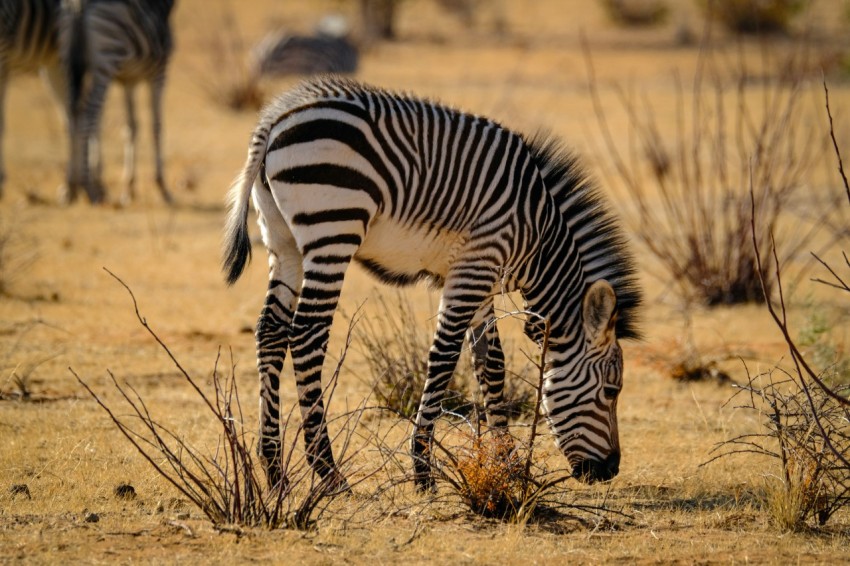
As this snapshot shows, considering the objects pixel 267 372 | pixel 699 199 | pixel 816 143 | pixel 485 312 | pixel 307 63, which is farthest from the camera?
pixel 307 63

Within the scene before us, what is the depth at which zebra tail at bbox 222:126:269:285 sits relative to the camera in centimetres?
542

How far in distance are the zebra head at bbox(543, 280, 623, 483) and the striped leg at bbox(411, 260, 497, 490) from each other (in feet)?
1.82

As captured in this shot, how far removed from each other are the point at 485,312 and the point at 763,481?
5.79 feet

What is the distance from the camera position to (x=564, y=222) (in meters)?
6.00

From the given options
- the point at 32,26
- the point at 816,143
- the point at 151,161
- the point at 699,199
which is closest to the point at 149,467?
the point at 699,199

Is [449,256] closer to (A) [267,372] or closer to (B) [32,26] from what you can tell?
(A) [267,372]

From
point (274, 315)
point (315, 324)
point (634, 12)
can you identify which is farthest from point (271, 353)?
point (634, 12)

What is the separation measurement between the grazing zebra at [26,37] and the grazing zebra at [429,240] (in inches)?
377

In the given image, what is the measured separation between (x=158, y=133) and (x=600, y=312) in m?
10.4

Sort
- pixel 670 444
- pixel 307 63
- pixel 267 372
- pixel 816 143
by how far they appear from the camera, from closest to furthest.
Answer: pixel 267 372
pixel 670 444
pixel 816 143
pixel 307 63

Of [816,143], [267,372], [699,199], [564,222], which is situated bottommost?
[267,372]

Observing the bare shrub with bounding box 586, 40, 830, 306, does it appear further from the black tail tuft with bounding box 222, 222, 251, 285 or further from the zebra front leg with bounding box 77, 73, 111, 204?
the zebra front leg with bounding box 77, 73, 111, 204

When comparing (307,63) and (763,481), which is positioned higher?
(307,63)

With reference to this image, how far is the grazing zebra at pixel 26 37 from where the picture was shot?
1384 centimetres
